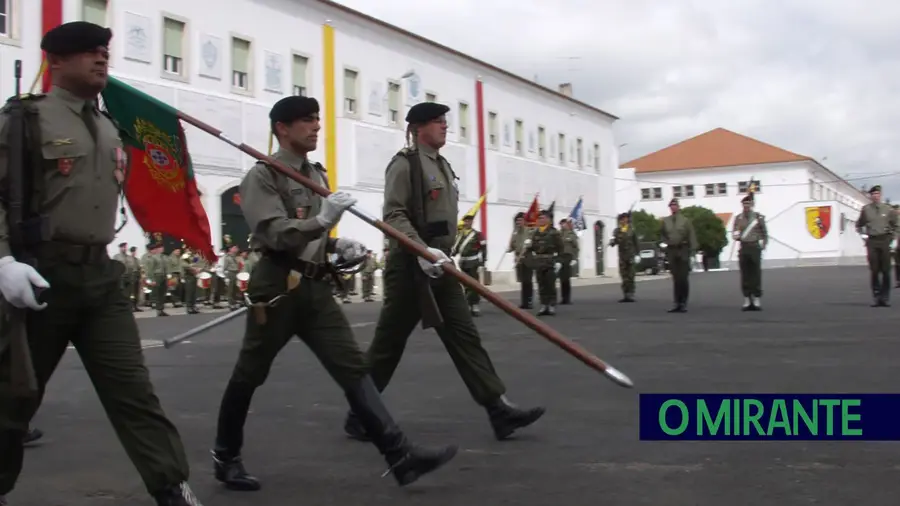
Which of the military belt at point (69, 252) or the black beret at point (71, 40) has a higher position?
the black beret at point (71, 40)

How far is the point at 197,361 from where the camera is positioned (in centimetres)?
1007

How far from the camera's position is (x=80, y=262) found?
11.9 feet

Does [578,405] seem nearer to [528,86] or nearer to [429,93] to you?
[429,93]

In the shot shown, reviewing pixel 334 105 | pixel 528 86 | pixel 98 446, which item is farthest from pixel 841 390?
pixel 528 86

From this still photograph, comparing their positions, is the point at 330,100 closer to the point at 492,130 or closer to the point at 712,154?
the point at 492,130

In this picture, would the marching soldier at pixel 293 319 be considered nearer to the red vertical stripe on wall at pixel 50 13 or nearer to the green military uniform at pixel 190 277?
the green military uniform at pixel 190 277

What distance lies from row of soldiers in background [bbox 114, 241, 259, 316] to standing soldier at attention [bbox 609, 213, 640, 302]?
8.32 metres

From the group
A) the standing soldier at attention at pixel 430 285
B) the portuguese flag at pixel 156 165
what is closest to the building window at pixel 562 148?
the standing soldier at attention at pixel 430 285

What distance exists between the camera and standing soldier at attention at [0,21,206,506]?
3.58 metres

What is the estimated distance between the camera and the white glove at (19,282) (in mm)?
3328

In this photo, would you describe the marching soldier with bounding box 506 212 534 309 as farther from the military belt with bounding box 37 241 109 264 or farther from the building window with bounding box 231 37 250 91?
the building window with bounding box 231 37 250 91

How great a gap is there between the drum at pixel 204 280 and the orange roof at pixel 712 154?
7590cm

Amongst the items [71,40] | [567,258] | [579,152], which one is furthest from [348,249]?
[579,152]

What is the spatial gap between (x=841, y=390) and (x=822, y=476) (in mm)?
2502
